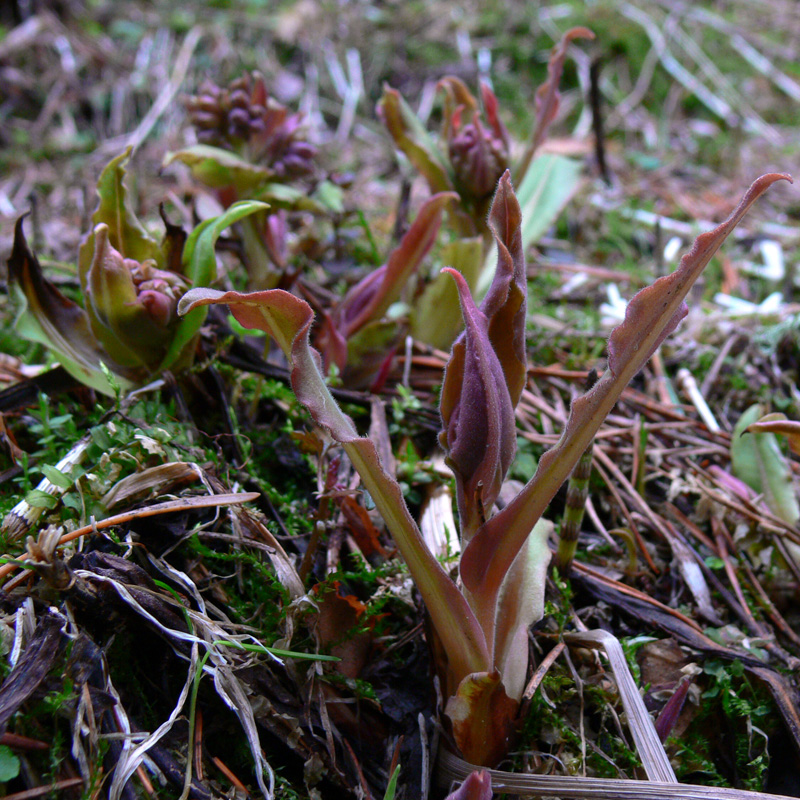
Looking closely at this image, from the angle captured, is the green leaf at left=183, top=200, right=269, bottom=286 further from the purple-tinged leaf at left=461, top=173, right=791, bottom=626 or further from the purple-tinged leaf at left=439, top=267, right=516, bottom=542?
the purple-tinged leaf at left=461, top=173, right=791, bottom=626

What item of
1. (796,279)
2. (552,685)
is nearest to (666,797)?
(552,685)

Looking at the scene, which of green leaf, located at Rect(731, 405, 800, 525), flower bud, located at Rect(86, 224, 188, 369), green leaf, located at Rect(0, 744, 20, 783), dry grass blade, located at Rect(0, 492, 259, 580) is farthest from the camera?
green leaf, located at Rect(731, 405, 800, 525)

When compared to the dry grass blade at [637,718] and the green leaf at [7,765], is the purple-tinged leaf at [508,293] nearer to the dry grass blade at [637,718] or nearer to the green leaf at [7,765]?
the dry grass blade at [637,718]

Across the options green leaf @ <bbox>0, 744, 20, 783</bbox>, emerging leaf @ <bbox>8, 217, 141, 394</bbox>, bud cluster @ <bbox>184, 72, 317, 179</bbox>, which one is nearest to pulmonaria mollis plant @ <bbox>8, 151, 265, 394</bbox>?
emerging leaf @ <bbox>8, 217, 141, 394</bbox>

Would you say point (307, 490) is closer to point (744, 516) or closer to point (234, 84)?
point (744, 516)

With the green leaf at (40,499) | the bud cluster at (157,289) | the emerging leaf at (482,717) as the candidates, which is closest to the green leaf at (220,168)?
the bud cluster at (157,289)

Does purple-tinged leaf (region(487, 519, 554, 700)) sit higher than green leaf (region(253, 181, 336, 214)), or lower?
lower
